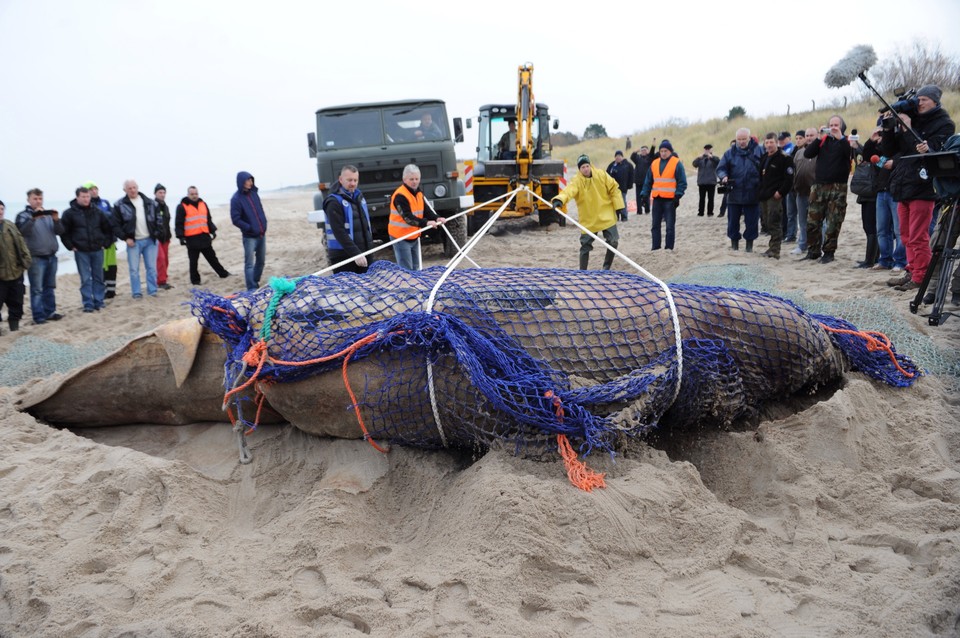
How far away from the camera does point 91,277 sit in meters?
7.89

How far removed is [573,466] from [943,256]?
3.51 m

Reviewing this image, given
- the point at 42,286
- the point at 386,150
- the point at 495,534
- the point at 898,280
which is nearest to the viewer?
the point at 495,534

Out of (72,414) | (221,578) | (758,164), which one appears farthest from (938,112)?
(72,414)

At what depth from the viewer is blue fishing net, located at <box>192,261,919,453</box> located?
2.95m

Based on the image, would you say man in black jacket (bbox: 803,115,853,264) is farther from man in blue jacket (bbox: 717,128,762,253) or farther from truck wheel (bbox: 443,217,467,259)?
truck wheel (bbox: 443,217,467,259)

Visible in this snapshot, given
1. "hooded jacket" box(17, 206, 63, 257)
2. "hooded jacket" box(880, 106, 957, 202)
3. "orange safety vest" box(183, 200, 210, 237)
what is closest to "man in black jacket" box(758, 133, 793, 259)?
"hooded jacket" box(880, 106, 957, 202)

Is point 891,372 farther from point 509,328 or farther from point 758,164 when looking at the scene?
point 758,164

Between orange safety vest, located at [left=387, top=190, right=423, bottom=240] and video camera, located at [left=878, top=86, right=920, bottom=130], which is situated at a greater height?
video camera, located at [left=878, top=86, right=920, bottom=130]

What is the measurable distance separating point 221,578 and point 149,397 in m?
1.64

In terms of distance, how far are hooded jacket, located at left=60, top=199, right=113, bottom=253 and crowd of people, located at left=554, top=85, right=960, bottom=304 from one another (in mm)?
5548

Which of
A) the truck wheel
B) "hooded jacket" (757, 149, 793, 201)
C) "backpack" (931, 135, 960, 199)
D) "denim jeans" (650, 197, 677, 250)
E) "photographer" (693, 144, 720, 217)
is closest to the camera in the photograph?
"backpack" (931, 135, 960, 199)

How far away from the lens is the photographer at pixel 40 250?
7.22m

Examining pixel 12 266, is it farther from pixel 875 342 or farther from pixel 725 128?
pixel 725 128

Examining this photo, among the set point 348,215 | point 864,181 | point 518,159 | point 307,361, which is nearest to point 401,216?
point 348,215
